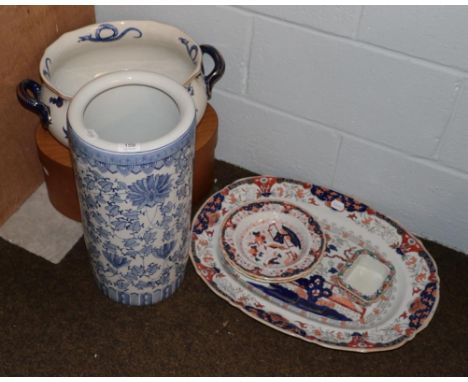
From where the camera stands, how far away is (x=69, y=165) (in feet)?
3.09

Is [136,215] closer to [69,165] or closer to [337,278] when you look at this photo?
[69,165]

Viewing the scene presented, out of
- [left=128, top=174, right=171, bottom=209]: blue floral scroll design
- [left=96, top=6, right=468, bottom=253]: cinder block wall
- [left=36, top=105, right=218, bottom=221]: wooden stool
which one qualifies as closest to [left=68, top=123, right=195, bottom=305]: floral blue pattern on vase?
[left=128, top=174, right=171, bottom=209]: blue floral scroll design

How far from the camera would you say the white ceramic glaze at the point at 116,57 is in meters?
0.93

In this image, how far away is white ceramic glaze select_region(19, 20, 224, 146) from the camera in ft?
3.04

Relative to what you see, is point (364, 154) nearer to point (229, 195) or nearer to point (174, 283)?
point (229, 195)

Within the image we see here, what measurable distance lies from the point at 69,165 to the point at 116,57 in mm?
195

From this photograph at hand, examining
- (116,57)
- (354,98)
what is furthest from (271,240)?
(116,57)

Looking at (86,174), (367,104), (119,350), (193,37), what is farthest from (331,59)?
(119,350)

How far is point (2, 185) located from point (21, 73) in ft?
0.56

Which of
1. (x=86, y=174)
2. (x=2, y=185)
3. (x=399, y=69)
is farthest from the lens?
(x=2, y=185)

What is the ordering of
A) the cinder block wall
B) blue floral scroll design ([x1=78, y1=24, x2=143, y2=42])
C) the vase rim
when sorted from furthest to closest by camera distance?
1. blue floral scroll design ([x1=78, y1=24, x2=143, y2=42])
2. the cinder block wall
3. the vase rim

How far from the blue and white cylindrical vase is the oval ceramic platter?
3.8 inches

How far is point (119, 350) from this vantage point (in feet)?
2.94

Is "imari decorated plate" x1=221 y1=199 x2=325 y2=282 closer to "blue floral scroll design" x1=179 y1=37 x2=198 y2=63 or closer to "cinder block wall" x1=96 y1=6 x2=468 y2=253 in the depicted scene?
"cinder block wall" x1=96 y1=6 x2=468 y2=253
